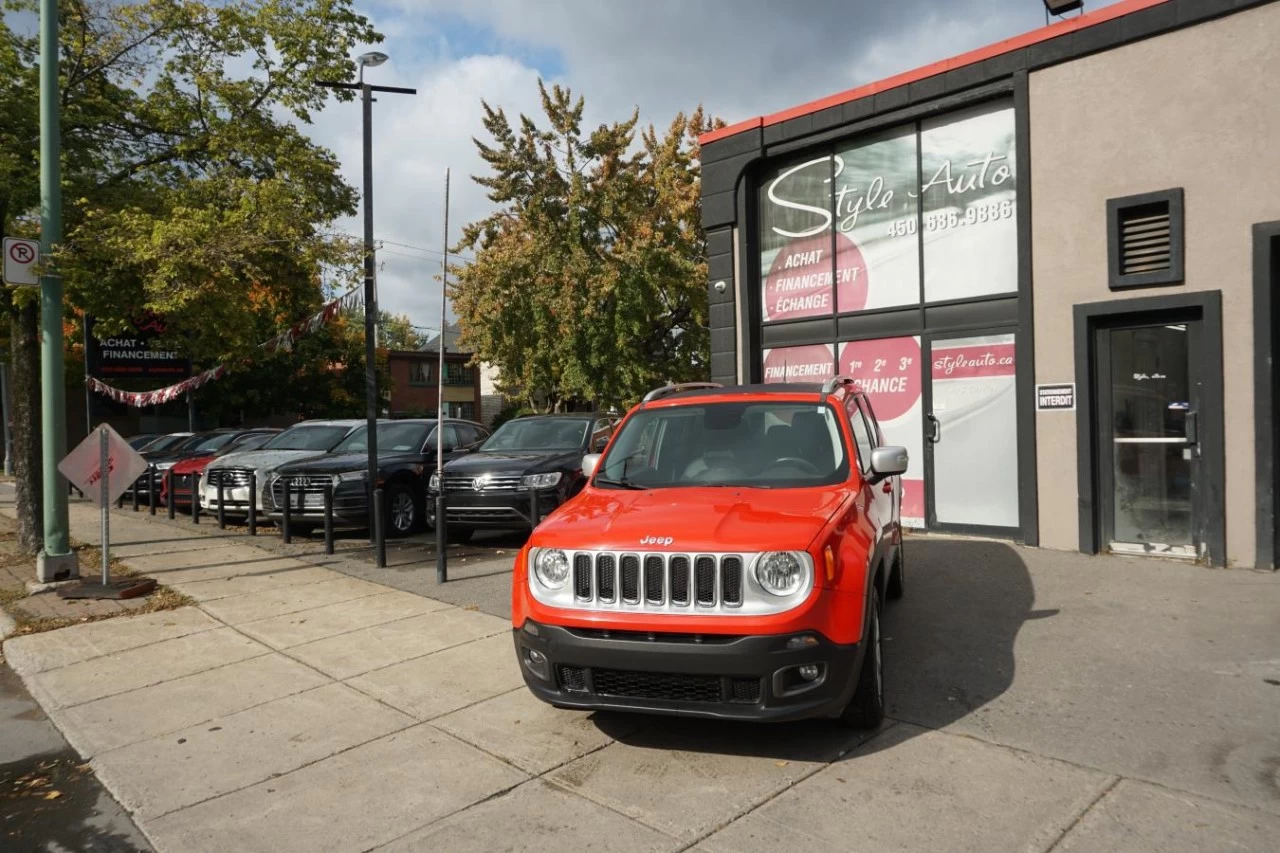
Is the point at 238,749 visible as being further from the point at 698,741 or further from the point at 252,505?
the point at 252,505

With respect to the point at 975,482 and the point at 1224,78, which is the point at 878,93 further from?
the point at 975,482

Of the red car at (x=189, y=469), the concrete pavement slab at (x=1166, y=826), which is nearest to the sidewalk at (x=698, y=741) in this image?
the concrete pavement slab at (x=1166, y=826)

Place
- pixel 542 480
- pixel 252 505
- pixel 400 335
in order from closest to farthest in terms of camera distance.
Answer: pixel 542 480
pixel 252 505
pixel 400 335

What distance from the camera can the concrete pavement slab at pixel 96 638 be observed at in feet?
21.2

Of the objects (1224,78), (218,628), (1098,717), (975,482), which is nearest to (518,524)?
(218,628)

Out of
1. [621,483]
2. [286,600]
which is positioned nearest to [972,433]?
[621,483]

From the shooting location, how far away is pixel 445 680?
219 inches

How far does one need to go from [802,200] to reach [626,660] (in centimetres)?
847

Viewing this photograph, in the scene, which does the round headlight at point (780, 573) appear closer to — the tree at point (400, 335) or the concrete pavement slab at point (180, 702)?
the concrete pavement slab at point (180, 702)

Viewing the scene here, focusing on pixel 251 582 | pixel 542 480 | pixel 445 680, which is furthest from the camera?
pixel 542 480

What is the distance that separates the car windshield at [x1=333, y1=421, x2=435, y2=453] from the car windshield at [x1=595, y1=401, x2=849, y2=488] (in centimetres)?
749

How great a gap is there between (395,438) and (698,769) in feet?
31.3

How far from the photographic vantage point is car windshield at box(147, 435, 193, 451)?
19.7 m

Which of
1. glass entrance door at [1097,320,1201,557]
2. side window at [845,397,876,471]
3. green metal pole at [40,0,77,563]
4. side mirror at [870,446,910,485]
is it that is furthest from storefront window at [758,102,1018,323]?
green metal pole at [40,0,77,563]
